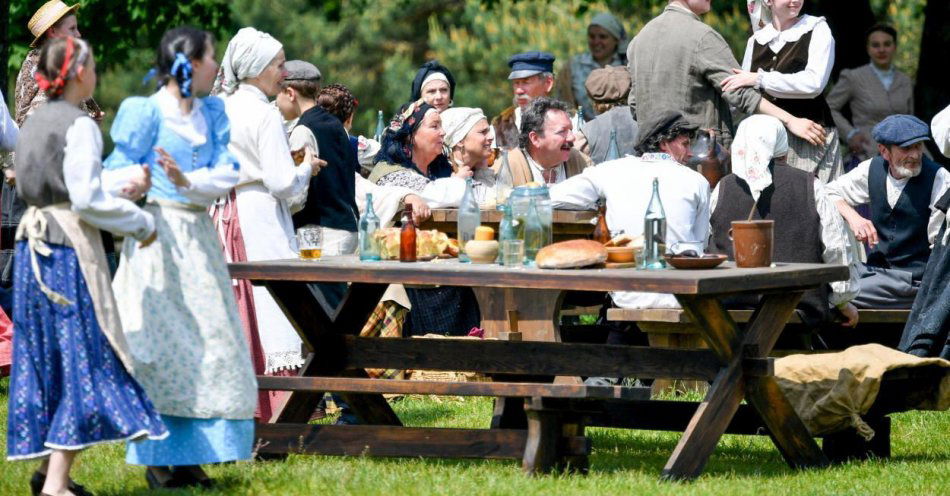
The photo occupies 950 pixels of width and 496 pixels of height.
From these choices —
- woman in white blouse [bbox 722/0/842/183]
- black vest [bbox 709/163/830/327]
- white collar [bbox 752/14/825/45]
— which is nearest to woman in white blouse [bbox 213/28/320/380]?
black vest [bbox 709/163/830/327]

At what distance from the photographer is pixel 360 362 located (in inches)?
259

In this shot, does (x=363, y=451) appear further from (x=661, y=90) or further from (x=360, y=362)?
(x=661, y=90)

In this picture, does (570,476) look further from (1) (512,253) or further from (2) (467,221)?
(2) (467,221)

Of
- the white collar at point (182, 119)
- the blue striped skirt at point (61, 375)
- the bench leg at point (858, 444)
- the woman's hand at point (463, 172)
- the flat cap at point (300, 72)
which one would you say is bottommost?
the bench leg at point (858, 444)

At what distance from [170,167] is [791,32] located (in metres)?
3.94

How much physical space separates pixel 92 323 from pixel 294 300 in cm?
159

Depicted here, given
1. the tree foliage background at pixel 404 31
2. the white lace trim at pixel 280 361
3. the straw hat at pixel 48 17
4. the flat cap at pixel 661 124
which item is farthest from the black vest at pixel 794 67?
the tree foliage background at pixel 404 31

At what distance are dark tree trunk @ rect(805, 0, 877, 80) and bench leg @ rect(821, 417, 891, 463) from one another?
7.38 metres

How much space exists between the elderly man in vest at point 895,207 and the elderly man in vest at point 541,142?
1.43m

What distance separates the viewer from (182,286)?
513 centimetres

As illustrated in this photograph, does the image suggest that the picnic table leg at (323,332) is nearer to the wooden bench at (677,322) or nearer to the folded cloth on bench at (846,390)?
the wooden bench at (677,322)

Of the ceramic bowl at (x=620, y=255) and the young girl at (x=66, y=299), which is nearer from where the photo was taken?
the young girl at (x=66, y=299)

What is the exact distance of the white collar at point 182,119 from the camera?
516 cm

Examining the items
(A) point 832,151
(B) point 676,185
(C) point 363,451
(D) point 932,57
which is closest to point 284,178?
(C) point 363,451
